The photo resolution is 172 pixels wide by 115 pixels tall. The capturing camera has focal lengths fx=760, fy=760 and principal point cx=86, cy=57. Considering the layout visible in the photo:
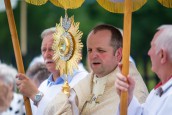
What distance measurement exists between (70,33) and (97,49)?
0.23 m

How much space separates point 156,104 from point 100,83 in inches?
30.9

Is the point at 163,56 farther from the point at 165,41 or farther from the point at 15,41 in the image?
the point at 15,41

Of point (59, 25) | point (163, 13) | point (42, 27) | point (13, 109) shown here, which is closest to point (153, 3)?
point (163, 13)

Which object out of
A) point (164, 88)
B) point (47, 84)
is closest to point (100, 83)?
point (164, 88)

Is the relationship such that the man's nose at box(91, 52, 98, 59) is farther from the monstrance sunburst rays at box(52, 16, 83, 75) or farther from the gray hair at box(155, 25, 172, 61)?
the gray hair at box(155, 25, 172, 61)

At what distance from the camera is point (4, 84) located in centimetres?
708

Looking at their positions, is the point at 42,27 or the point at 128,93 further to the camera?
the point at 42,27

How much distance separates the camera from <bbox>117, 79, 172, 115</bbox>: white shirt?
15.7 ft

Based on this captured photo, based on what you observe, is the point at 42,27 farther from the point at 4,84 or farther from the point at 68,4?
the point at 68,4

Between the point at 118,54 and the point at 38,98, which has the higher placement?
the point at 118,54

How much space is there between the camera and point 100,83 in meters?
5.60

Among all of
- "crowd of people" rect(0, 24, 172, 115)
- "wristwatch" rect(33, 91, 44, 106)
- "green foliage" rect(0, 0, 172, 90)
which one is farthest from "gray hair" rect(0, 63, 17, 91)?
"green foliage" rect(0, 0, 172, 90)

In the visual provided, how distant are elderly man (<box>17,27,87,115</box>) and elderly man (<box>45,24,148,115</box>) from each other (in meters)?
0.19

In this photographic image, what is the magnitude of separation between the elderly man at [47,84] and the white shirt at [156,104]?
98cm
